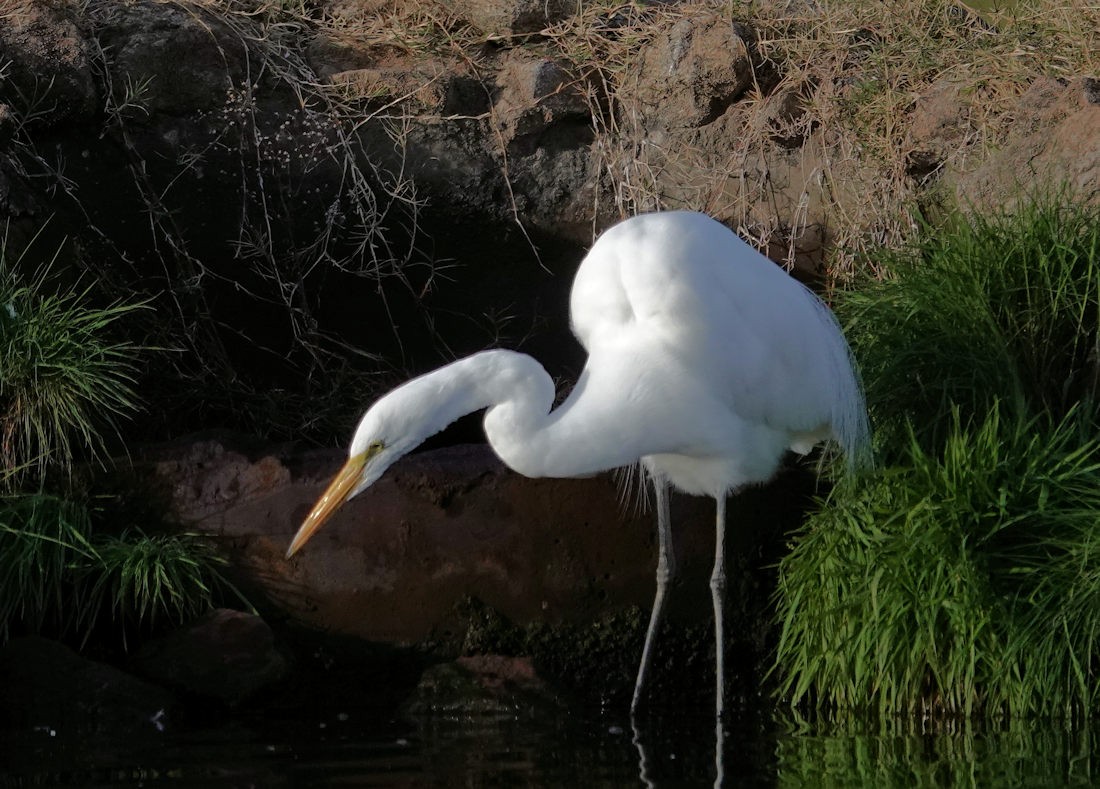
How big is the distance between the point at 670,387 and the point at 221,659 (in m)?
1.53

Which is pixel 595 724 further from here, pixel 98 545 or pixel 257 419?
pixel 257 419

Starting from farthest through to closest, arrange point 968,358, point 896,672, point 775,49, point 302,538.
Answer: point 775,49 → point 968,358 → point 896,672 → point 302,538

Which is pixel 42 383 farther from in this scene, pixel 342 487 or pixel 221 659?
pixel 342 487

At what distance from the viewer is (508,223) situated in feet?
19.1

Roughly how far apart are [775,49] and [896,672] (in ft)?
9.10

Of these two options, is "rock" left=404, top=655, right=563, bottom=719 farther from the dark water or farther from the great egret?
the great egret

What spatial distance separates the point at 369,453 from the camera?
3570 millimetres

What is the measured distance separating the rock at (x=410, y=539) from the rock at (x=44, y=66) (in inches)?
63.3

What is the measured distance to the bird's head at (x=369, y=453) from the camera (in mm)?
3521

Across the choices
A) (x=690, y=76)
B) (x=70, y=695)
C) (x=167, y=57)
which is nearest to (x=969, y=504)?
(x=690, y=76)

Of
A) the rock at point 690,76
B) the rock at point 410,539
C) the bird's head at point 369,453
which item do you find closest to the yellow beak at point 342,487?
the bird's head at point 369,453

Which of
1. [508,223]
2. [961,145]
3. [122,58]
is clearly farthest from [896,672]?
[122,58]

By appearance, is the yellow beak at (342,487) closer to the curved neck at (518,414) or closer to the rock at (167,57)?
the curved neck at (518,414)

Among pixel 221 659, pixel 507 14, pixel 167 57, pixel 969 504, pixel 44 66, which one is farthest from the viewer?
pixel 507 14
